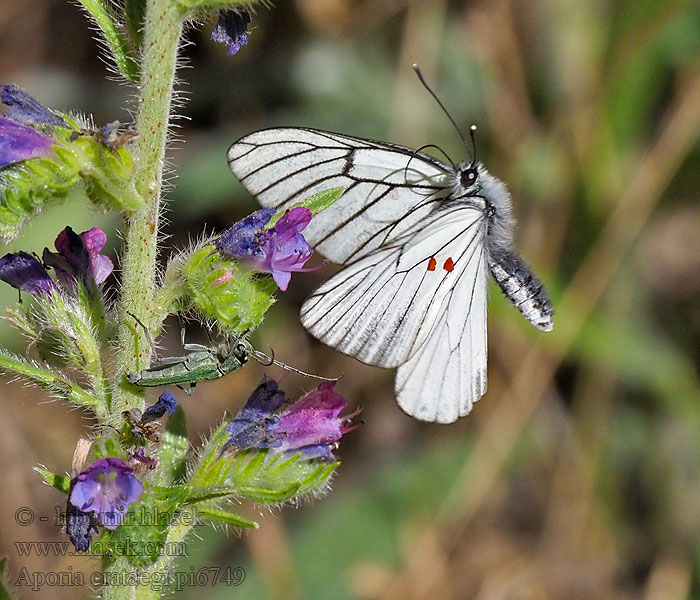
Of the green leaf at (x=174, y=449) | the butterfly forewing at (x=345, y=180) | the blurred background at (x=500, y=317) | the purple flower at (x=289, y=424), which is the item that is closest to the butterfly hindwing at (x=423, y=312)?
the butterfly forewing at (x=345, y=180)

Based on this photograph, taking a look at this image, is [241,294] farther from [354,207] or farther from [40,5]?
[40,5]

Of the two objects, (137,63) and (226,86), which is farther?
(226,86)

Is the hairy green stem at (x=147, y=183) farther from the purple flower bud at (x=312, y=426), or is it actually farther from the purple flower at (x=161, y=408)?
the purple flower bud at (x=312, y=426)

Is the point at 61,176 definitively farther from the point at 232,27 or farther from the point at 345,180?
the point at 345,180

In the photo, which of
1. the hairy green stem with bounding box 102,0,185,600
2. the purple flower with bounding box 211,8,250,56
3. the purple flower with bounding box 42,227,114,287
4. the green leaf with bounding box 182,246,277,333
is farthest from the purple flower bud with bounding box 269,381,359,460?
the purple flower with bounding box 211,8,250,56

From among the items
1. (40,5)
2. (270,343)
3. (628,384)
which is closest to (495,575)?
(628,384)

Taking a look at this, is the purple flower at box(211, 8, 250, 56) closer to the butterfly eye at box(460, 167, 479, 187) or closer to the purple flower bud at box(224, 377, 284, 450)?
the butterfly eye at box(460, 167, 479, 187)

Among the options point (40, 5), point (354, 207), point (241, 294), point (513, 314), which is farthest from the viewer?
point (40, 5)
